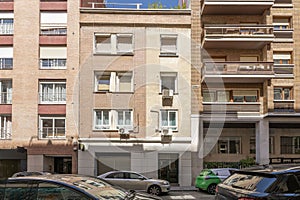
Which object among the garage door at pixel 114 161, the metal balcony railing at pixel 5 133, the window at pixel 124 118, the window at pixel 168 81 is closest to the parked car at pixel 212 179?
the garage door at pixel 114 161

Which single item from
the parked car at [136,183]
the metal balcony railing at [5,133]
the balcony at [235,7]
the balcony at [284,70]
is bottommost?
the parked car at [136,183]

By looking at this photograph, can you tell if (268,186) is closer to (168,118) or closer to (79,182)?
(79,182)

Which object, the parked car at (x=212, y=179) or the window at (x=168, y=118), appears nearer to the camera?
the parked car at (x=212, y=179)

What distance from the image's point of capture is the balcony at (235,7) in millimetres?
20328

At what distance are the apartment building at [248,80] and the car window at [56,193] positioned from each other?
51.9 feet

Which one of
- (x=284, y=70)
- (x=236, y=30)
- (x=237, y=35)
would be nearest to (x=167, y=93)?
(x=237, y=35)

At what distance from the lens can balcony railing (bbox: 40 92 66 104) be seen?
21.3 m

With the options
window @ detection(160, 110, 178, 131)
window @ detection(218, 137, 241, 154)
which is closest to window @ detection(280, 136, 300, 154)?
window @ detection(218, 137, 241, 154)

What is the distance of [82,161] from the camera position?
20516 mm

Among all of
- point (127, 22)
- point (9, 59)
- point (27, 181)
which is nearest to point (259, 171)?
point (27, 181)

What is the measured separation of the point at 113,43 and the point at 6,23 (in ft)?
22.5

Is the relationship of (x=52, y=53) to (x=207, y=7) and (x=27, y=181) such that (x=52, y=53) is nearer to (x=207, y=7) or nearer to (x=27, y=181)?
(x=207, y=7)

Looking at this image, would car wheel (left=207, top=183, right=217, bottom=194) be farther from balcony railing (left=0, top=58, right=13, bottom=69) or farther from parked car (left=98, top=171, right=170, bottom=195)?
balcony railing (left=0, top=58, right=13, bottom=69)

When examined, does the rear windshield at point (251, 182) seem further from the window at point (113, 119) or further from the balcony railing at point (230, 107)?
the window at point (113, 119)
